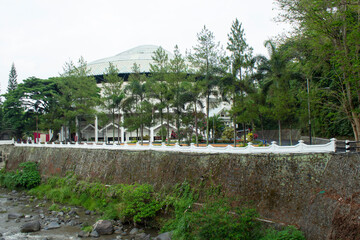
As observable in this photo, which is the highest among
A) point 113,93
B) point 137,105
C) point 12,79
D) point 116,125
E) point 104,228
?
point 12,79

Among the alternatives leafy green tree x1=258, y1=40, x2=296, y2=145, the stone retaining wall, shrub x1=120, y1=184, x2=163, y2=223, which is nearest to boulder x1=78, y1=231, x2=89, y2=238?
shrub x1=120, y1=184, x2=163, y2=223

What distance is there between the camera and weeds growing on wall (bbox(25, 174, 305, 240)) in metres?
12.1

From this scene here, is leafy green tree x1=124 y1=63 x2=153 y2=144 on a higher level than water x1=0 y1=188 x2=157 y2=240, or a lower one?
higher

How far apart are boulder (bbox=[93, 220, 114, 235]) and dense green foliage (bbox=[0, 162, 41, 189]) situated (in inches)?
617

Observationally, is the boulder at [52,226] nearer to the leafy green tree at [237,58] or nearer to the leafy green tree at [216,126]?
the leafy green tree at [237,58]

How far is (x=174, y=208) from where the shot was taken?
1641cm

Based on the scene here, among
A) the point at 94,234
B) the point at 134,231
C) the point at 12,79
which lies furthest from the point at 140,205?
the point at 12,79

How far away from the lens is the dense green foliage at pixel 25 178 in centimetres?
2902

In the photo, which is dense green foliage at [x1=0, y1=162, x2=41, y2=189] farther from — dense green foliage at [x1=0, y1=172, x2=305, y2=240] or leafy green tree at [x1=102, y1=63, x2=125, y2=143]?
leafy green tree at [x1=102, y1=63, x2=125, y2=143]

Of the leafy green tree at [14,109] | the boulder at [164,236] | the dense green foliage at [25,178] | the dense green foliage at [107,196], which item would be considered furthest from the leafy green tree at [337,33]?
the leafy green tree at [14,109]

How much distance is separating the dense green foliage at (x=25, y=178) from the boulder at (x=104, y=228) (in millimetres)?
15675

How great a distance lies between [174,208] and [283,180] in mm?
6556

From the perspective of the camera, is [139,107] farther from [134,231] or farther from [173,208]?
[134,231]

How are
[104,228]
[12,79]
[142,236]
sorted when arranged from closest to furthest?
[142,236] < [104,228] < [12,79]
